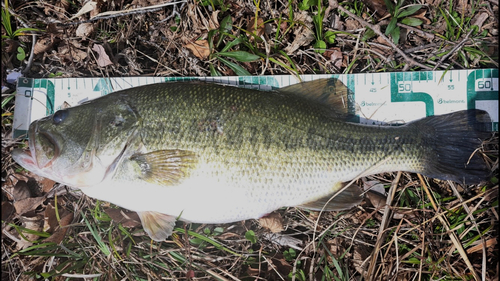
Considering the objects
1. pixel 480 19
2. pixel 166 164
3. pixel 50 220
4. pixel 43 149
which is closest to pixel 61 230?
pixel 50 220

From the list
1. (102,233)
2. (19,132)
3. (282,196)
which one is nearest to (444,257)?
(282,196)

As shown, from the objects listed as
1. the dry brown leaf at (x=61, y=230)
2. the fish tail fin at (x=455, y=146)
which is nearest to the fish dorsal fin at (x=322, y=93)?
the fish tail fin at (x=455, y=146)

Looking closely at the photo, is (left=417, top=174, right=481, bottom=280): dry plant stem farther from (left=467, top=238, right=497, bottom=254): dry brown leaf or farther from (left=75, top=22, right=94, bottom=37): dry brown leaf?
(left=75, top=22, right=94, bottom=37): dry brown leaf

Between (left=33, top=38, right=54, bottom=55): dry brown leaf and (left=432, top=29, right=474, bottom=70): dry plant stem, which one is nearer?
(left=432, top=29, right=474, bottom=70): dry plant stem

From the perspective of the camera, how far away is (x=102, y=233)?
9.44 feet

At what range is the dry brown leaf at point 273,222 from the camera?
2.85 m

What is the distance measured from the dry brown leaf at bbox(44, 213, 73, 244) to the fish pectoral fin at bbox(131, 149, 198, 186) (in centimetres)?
108

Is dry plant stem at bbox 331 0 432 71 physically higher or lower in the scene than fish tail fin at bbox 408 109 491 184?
higher

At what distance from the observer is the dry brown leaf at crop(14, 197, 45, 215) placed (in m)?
2.89

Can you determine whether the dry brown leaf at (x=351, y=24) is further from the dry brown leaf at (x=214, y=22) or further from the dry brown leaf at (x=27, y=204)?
the dry brown leaf at (x=27, y=204)

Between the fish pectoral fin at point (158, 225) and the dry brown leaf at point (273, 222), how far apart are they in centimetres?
77

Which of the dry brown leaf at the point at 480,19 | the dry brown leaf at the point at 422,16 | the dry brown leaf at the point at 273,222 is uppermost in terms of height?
the dry brown leaf at the point at 422,16

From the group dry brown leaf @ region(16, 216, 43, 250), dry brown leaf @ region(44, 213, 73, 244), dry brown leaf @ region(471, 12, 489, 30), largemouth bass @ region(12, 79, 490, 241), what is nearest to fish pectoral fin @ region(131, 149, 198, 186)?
largemouth bass @ region(12, 79, 490, 241)

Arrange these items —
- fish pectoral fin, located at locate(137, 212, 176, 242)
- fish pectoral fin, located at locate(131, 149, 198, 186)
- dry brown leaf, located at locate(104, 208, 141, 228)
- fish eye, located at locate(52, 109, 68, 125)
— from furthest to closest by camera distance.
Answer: dry brown leaf, located at locate(104, 208, 141, 228), fish pectoral fin, located at locate(137, 212, 176, 242), fish eye, located at locate(52, 109, 68, 125), fish pectoral fin, located at locate(131, 149, 198, 186)
